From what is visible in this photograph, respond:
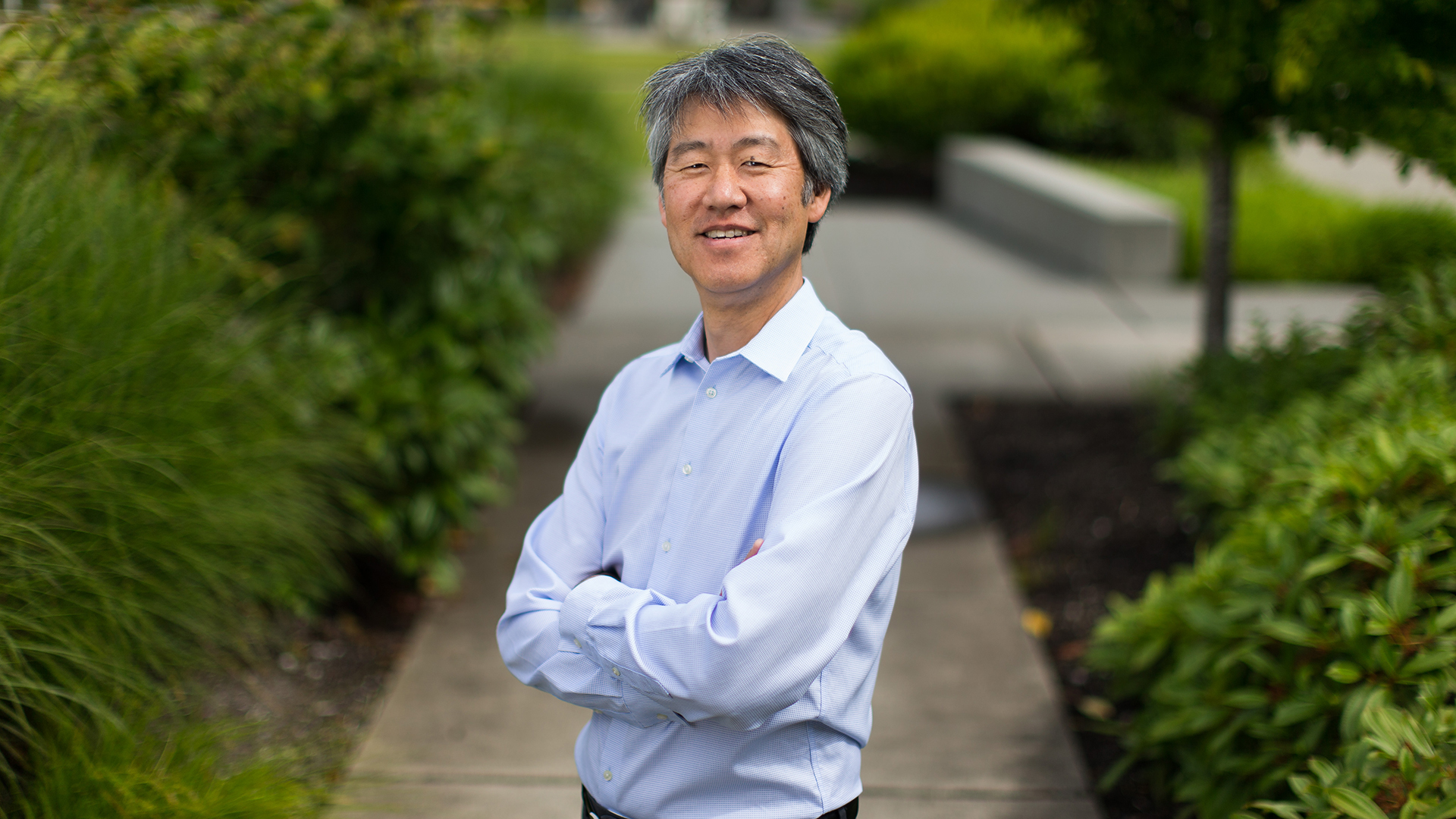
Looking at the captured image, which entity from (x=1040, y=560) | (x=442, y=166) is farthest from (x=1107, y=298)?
(x=442, y=166)

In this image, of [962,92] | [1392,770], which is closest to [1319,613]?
[1392,770]

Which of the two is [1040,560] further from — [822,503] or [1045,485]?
[822,503]

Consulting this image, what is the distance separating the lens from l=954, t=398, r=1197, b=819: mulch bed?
3.73 metres

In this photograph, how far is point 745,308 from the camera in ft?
6.04

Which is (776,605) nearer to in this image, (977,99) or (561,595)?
(561,595)

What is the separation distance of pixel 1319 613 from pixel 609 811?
1748mm

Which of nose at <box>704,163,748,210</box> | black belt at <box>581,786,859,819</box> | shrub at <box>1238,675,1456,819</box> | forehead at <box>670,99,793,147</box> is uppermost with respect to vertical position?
forehead at <box>670,99,793,147</box>

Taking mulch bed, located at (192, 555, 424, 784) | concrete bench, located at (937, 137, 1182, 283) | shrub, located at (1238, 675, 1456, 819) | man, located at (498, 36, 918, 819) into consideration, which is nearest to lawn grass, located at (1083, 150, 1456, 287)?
concrete bench, located at (937, 137, 1182, 283)

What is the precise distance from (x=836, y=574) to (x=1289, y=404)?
317cm

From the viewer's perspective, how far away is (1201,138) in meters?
5.59

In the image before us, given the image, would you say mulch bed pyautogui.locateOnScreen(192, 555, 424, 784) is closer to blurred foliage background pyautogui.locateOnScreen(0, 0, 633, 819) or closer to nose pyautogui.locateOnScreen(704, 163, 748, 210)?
blurred foliage background pyautogui.locateOnScreen(0, 0, 633, 819)

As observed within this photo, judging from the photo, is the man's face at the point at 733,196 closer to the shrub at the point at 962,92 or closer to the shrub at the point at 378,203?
the shrub at the point at 378,203

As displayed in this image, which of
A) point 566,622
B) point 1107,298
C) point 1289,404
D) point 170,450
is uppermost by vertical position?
point 566,622

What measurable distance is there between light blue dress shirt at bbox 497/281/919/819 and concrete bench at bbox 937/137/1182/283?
7.84 m
